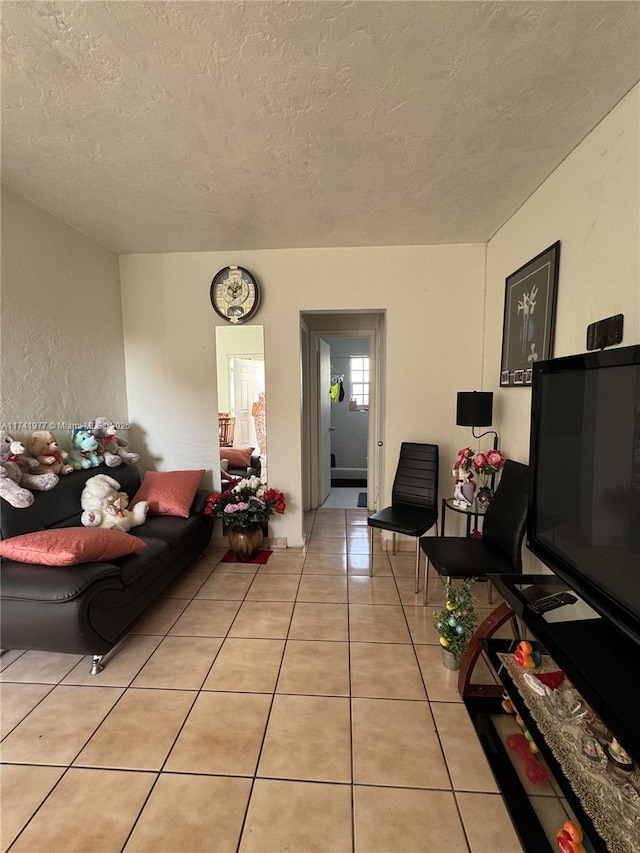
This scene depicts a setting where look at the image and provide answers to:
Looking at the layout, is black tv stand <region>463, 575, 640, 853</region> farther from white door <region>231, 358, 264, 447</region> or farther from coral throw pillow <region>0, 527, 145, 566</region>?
white door <region>231, 358, 264, 447</region>

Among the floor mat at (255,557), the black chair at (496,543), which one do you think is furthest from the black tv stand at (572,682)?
the floor mat at (255,557)

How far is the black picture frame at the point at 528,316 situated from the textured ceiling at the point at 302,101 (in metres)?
0.47

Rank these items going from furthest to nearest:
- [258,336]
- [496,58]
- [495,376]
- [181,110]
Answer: [258,336] < [495,376] < [181,110] < [496,58]

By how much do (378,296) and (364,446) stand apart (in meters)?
3.47

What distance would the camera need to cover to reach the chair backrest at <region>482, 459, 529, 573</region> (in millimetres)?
1942

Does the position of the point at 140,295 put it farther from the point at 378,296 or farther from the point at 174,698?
the point at 174,698

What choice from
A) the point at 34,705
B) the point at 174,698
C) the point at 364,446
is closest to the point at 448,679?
the point at 174,698

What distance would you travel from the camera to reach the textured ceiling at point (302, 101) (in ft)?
3.73

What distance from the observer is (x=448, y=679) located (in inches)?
67.4

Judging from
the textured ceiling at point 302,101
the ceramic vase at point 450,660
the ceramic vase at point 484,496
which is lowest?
the ceramic vase at point 450,660

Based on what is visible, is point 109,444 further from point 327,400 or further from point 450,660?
point 450,660

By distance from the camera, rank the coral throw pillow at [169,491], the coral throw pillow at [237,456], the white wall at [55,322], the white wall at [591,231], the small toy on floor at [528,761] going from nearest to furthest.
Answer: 1. the small toy on floor at [528,761]
2. the white wall at [591,231]
3. the white wall at [55,322]
4. the coral throw pillow at [169,491]
5. the coral throw pillow at [237,456]


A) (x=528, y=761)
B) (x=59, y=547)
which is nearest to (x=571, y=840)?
(x=528, y=761)

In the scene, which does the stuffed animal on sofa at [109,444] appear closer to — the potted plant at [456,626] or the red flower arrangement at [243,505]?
the red flower arrangement at [243,505]
